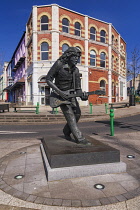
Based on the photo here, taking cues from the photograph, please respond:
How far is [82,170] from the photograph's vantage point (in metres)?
3.14

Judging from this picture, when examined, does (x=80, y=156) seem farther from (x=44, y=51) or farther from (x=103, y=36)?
(x=103, y=36)

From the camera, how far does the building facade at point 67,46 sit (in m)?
19.8

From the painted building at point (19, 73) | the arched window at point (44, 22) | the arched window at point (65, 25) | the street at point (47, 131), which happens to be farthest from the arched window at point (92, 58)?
the street at point (47, 131)

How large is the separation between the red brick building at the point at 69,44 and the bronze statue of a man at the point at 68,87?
41.2ft

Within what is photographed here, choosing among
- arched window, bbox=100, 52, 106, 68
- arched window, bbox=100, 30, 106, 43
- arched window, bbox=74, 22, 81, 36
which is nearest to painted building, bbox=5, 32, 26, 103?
arched window, bbox=74, 22, 81, 36

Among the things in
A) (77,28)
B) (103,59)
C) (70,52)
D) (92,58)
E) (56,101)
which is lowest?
(56,101)

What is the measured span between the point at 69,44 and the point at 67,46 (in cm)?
36

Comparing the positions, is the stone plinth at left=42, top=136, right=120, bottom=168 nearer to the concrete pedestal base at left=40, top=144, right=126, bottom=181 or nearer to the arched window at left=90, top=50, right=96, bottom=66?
the concrete pedestal base at left=40, top=144, right=126, bottom=181

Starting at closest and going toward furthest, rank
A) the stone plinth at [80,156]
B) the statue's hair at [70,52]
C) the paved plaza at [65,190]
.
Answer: the paved plaza at [65,190] < the stone plinth at [80,156] < the statue's hair at [70,52]

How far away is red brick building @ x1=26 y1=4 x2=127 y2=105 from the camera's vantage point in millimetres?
19734

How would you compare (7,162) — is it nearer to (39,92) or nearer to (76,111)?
(76,111)

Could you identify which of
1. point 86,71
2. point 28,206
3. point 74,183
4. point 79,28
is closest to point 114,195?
point 74,183

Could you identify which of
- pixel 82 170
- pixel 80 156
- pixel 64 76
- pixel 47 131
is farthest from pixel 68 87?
pixel 47 131

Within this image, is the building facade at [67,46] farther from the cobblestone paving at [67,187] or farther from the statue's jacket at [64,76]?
the cobblestone paving at [67,187]
